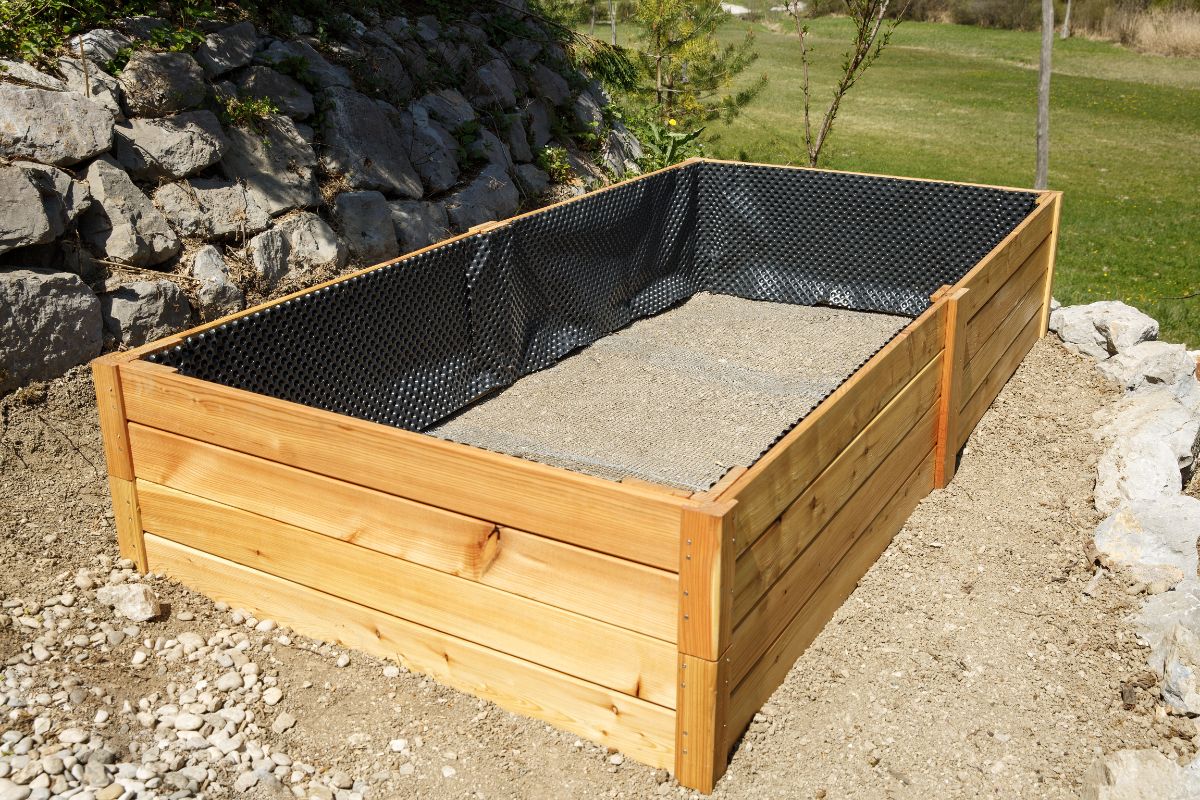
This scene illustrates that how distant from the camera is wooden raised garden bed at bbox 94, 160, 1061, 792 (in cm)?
269

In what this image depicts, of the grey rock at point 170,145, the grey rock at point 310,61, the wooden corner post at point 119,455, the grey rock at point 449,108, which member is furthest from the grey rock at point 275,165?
the wooden corner post at point 119,455

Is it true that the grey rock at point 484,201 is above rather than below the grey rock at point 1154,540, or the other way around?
above

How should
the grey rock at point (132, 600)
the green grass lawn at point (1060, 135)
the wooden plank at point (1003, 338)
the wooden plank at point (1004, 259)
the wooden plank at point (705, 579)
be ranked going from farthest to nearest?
the green grass lawn at point (1060, 135) → the wooden plank at point (1003, 338) → the wooden plank at point (1004, 259) → the grey rock at point (132, 600) → the wooden plank at point (705, 579)

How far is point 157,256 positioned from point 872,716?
3.50m

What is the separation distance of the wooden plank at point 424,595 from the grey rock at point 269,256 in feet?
6.36

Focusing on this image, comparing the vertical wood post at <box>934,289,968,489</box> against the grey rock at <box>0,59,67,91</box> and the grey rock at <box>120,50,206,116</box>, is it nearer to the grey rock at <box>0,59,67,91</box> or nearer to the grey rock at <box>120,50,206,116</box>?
the grey rock at <box>120,50,206,116</box>

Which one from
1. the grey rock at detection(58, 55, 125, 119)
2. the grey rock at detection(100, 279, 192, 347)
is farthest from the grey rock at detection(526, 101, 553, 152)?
the grey rock at detection(100, 279, 192, 347)

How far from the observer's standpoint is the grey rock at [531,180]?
7.06 meters

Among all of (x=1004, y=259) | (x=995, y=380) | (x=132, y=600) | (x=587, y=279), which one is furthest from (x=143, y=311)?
(x=995, y=380)

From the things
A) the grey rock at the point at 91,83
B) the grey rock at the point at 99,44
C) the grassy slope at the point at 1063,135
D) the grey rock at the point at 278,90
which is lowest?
the grassy slope at the point at 1063,135

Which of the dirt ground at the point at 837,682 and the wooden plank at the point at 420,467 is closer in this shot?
the wooden plank at the point at 420,467

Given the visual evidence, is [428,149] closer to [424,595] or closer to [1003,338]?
[1003,338]

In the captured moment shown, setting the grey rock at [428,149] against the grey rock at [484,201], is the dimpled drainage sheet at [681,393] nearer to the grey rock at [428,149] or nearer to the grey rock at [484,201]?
the grey rock at [484,201]

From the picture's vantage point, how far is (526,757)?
2898 millimetres
